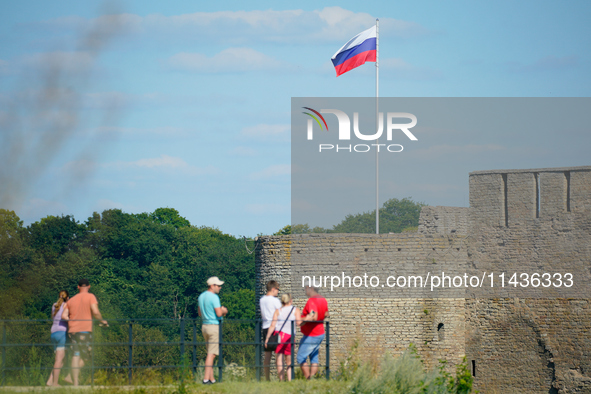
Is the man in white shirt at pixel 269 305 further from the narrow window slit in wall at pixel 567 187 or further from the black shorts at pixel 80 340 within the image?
the narrow window slit in wall at pixel 567 187

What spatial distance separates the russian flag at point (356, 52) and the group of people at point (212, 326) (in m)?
11.9

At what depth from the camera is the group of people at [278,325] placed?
11062 millimetres

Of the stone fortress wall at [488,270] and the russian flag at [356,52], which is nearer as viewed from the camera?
the stone fortress wall at [488,270]

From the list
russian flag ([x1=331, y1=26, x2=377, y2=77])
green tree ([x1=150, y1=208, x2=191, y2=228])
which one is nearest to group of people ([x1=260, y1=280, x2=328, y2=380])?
russian flag ([x1=331, y1=26, x2=377, y2=77])

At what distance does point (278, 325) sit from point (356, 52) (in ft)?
41.9

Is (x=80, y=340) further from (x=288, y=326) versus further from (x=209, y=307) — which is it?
(x=288, y=326)

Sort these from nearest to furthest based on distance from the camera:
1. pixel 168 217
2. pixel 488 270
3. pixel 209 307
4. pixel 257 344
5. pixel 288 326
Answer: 1. pixel 209 307
2. pixel 257 344
3. pixel 288 326
4. pixel 488 270
5. pixel 168 217

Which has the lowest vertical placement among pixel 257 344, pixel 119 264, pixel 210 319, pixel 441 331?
pixel 441 331

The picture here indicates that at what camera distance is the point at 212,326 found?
1109 cm

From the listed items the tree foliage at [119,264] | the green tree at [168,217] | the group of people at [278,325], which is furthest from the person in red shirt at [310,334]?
the green tree at [168,217]

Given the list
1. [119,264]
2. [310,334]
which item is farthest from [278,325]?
[119,264]

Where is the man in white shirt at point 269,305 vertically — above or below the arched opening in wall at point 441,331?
above

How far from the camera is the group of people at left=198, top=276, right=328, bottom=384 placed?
36.3 ft

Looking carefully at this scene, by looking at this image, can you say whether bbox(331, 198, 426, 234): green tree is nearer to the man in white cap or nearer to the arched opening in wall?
the arched opening in wall
